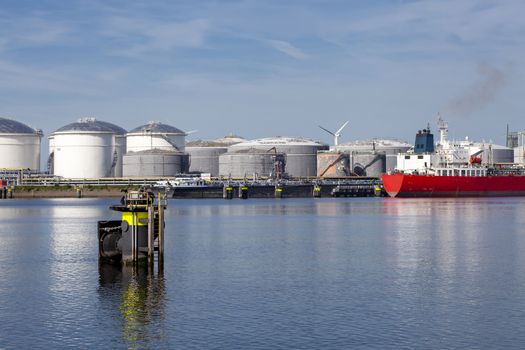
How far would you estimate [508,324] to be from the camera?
3241 cm

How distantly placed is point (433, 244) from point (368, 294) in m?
22.3

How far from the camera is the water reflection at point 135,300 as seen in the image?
1241 inches

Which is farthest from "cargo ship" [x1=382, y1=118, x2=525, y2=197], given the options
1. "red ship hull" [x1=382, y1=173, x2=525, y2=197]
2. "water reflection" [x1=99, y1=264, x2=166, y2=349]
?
"water reflection" [x1=99, y1=264, x2=166, y2=349]

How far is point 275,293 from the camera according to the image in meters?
39.1

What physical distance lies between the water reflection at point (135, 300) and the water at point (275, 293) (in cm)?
7

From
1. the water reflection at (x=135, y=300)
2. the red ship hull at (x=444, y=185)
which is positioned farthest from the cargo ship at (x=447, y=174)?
the water reflection at (x=135, y=300)

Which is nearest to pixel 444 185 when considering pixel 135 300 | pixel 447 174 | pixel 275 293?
pixel 447 174

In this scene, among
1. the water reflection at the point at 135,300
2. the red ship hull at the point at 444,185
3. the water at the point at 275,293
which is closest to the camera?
the water at the point at 275,293

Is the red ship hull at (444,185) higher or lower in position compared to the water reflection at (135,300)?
higher

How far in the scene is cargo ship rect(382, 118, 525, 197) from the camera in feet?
474

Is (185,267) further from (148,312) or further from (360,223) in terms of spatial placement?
(360,223)

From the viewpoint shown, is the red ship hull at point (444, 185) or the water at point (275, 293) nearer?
the water at point (275, 293)

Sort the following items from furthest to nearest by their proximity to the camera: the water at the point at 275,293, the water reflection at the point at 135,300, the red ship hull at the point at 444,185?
the red ship hull at the point at 444,185, the water reflection at the point at 135,300, the water at the point at 275,293

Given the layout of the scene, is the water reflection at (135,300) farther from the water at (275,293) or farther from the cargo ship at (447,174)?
the cargo ship at (447,174)
